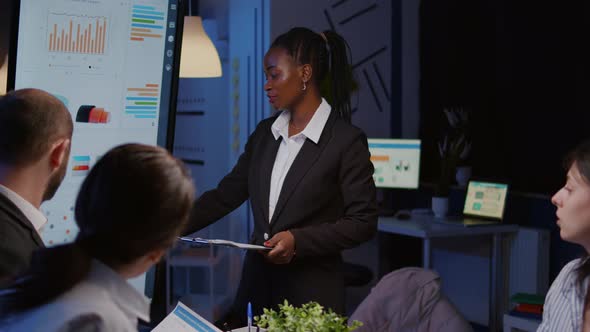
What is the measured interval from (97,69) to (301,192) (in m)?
0.74

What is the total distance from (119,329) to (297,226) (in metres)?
1.51

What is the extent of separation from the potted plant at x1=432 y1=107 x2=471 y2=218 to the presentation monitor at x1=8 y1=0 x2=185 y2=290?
3473 mm

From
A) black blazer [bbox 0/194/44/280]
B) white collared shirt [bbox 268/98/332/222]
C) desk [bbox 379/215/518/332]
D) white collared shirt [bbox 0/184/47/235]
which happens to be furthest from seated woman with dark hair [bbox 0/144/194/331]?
desk [bbox 379/215/518/332]

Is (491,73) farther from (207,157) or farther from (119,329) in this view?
(119,329)

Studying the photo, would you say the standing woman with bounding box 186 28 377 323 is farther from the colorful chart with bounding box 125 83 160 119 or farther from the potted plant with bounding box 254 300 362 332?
the potted plant with bounding box 254 300 362 332

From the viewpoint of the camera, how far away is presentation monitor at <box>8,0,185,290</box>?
2.25 metres

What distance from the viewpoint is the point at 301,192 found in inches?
103

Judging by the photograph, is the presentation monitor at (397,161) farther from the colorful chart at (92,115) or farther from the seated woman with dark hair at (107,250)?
the seated woman with dark hair at (107,250)

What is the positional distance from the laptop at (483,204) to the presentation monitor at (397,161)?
1.49 feet

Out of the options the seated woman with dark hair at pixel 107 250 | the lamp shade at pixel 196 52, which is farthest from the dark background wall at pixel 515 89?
the seated woman with dark hair at pixel 107 250

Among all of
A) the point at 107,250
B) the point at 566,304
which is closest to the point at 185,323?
the point at 107,250

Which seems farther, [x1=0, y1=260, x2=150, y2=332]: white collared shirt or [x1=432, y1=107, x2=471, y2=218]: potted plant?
[x1=432, y1=107, x2=471, y2=218]: potted plant

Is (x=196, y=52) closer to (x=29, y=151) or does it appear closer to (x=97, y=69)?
(x=97, y=69)

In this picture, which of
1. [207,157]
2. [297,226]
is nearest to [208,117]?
[207,157]
